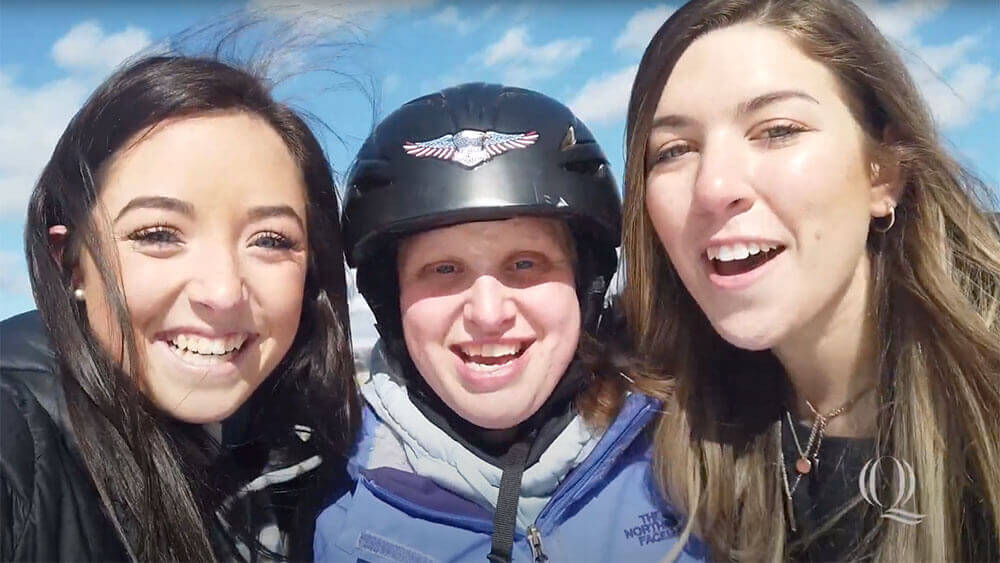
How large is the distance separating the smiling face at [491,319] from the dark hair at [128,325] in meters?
0.56

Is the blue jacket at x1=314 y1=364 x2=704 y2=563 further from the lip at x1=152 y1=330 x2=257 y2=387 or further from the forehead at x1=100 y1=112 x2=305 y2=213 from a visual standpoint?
the forehead at x1=100 y1=112 x2=305 y2=213

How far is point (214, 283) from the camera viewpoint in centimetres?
248

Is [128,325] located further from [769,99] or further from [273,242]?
[769,99]

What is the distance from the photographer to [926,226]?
8.79 feet

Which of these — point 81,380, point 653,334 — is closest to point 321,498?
point 81,380

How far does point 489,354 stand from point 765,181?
1189 mm

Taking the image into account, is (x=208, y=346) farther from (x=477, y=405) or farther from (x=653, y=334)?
(x=653, y=334)

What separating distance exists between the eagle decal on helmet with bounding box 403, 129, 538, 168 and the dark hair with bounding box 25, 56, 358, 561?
0.48m

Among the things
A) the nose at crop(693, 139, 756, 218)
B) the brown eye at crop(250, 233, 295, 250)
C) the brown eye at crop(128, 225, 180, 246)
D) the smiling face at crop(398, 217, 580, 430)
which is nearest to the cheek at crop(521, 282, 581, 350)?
the smiling face at crop(398, 217, 580, 430)

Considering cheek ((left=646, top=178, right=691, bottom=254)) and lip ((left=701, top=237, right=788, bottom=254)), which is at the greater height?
A: cheek ((left=646, top=178, right=691, bottom=254))

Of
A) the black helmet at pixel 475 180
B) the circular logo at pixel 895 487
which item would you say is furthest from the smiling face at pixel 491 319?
the circular logo at pixel 895 487

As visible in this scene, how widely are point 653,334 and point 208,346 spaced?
71.0 inches

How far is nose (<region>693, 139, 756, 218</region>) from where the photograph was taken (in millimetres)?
2492

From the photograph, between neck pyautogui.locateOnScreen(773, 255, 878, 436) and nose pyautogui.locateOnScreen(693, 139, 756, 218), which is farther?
neck pyautogui.locateOnScreen(773, 255, 878, 436)
